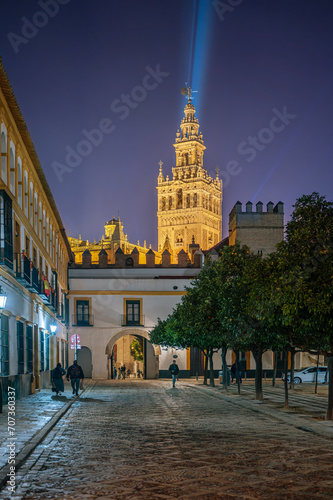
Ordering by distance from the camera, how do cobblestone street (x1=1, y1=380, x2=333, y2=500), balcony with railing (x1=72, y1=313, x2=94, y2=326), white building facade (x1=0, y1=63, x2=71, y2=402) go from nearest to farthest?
cobblestone street (x1=1, y1=380, x2=333, y2=500), white building facade (x1=0, y1=63, x2=71, y2=402), balcony with railing (x1=72, y1=313, x2=94, y2=326)

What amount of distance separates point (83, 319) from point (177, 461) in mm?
43055

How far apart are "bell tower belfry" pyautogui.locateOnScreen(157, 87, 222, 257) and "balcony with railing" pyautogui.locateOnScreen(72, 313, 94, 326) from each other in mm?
100787

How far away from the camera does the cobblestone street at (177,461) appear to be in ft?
25.7

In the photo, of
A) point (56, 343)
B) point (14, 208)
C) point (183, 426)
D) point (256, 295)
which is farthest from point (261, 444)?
point (56, 343)

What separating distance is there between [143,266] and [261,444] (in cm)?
4300

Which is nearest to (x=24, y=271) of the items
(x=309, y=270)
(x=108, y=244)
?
(x=309, y=270)

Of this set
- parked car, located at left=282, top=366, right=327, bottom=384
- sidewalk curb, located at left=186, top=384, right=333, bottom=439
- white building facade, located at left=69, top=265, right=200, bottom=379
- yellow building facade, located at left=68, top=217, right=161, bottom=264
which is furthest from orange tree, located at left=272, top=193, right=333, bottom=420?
yellow building facade, located at left=68, top=217, right=161, bottom=264

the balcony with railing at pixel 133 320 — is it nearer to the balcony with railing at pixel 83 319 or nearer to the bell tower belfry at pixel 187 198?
the balcony with railing at pixel 83 319

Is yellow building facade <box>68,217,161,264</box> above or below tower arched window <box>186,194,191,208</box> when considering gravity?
below

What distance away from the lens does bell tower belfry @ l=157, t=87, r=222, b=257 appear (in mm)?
156625

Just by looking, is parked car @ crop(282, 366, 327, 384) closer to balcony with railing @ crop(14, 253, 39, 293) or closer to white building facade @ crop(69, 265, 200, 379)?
white building facade @ crop(69, 265, 200, 379)

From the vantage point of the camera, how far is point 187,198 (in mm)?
158875

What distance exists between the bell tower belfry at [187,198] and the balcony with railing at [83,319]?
101 meters

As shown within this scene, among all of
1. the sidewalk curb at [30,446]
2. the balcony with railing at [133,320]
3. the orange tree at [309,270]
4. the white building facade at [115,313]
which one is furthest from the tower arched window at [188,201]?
the orange tree at [309,270]
